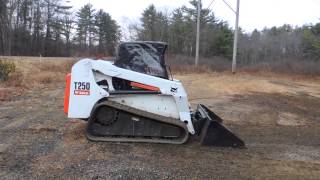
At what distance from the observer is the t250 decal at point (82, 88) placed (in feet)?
24.1

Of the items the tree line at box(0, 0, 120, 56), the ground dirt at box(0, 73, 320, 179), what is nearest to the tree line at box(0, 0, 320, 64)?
the tree line at box(0, 0, 120, 56)

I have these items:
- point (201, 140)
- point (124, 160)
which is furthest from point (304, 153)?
point (124, 160)

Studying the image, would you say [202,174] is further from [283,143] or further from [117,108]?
[283,143]

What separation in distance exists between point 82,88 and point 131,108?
2.83 feet

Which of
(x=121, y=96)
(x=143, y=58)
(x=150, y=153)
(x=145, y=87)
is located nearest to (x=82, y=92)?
(x=121, y=96)

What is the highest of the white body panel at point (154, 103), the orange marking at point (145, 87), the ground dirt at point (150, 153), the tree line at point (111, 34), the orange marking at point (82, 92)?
the tree line at point (111, 34)

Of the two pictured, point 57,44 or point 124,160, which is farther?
point 57,44

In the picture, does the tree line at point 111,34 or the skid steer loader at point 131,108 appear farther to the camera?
the tree line at point 111,34

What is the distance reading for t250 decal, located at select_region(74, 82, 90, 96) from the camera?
7352mm

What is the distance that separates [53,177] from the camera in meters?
5.49

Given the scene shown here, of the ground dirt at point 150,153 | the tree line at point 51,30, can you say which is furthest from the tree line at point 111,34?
the ground dirt at point 150,153

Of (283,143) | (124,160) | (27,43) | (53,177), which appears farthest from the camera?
(27,43)

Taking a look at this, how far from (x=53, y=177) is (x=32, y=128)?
3.22 metres

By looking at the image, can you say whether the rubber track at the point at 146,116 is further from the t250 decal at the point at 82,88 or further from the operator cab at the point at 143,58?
the operator cab at the point at 143,58
